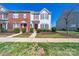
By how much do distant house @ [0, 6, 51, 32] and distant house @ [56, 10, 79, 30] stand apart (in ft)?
0.95

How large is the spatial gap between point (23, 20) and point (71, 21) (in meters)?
1.27

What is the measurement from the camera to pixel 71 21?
637cm

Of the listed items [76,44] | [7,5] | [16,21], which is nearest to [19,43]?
[16,21]

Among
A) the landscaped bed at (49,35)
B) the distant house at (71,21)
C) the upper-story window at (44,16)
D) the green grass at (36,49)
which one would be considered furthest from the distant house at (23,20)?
the green grass at (36,49)

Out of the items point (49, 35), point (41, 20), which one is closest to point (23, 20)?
point (41, 20)

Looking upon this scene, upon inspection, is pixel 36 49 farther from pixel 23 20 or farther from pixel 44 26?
pixel 23 20

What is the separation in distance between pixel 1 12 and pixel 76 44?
2.15 m

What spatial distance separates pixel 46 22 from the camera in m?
6.41

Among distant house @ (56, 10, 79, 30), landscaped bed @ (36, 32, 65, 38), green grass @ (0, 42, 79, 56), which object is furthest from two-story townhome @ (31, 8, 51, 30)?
green grass @ (0, 42, 79, 56)

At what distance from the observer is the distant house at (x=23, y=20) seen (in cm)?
641

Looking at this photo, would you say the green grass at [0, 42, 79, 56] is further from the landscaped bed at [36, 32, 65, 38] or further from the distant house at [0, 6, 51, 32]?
the distant house at [0, 6, 51, 32]

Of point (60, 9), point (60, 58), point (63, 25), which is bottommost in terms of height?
point (60, 58)

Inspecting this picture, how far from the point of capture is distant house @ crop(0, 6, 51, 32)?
641cm

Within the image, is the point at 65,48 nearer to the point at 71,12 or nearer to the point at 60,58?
the point at 60,58
